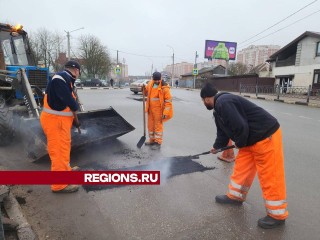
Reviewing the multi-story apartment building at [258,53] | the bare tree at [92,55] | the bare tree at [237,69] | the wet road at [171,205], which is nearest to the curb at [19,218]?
the wet road at [171,205]

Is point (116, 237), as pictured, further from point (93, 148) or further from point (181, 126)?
point (181, 126)

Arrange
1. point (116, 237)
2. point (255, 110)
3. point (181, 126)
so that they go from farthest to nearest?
1. point (181, 126)
2. point (255, 110)
3. point (116, 237)

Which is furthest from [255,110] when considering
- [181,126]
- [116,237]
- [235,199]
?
[181,126]

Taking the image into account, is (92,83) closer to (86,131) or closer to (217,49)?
(217,49)

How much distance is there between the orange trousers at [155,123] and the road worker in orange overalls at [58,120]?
7.84ft

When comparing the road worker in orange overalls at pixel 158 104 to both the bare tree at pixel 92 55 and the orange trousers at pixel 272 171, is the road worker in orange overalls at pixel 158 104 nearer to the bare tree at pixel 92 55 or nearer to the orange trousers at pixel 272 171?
the orange trousers at pixel 272 171

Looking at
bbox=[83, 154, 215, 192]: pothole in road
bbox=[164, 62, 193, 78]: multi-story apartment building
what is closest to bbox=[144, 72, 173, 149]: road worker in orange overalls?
bbox=[83, 154, 215, 192]: pothole in road

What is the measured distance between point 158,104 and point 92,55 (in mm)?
46808

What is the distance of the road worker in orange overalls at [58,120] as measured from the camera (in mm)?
3469

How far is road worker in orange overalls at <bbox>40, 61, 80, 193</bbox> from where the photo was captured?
347cm

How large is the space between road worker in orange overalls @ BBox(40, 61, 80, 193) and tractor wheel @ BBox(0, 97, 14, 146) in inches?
83.3

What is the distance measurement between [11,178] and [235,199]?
247 centimetres

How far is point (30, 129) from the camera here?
448 centimetres

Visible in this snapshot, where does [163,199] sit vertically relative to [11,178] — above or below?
below
